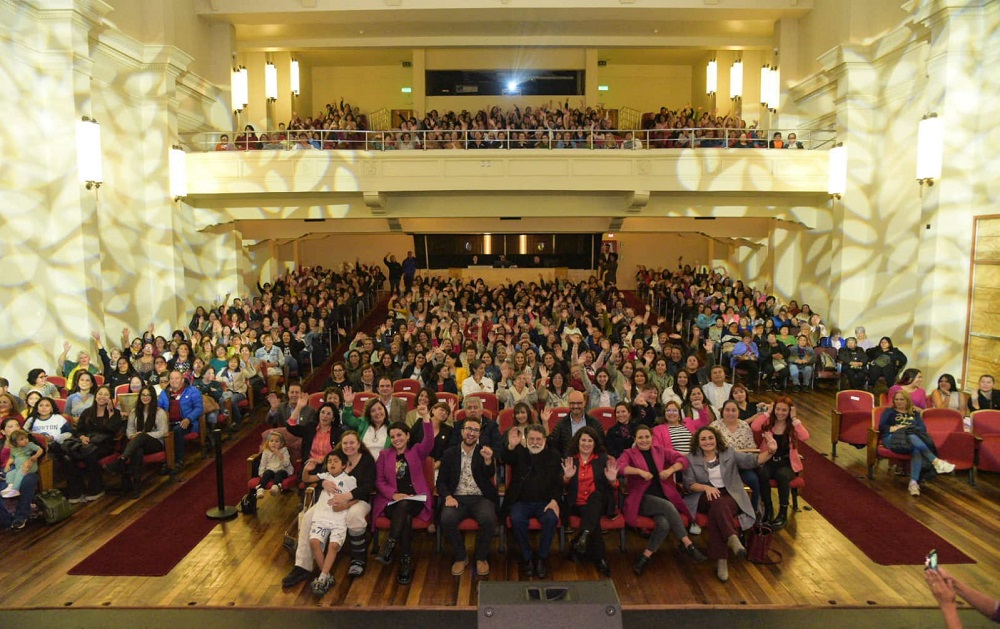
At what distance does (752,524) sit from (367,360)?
5632 millimetres

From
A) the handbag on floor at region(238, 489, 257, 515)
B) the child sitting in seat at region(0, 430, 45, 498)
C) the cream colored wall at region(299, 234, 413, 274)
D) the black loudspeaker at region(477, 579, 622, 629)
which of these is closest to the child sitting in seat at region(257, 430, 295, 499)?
the handbag on floor at region(238, 489, 257, 515)

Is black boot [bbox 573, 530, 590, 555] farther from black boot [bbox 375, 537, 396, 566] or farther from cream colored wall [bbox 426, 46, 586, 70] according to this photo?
cream colored wall [bbox 426, 46, 586, 70]

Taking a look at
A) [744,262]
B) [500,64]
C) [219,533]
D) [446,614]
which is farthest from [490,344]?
[500,64]

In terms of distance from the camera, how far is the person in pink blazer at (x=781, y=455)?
5.63 metres

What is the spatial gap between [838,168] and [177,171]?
12413 millimetres

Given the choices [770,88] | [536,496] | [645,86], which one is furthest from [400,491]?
[645,86]

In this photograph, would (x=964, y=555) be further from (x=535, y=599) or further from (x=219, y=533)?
(x=219, y=533)

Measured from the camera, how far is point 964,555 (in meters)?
5.30

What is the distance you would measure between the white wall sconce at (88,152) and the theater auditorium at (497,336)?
0.03m

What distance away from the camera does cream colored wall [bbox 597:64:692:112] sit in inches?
851

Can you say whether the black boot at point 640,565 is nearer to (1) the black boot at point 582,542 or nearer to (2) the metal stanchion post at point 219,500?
(1) the black boot at point 582,542

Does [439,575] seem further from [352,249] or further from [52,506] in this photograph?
[352,249]

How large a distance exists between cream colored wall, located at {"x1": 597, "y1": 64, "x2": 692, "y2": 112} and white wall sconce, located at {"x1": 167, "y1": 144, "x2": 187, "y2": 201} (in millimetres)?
13359

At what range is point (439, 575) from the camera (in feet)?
16.6
